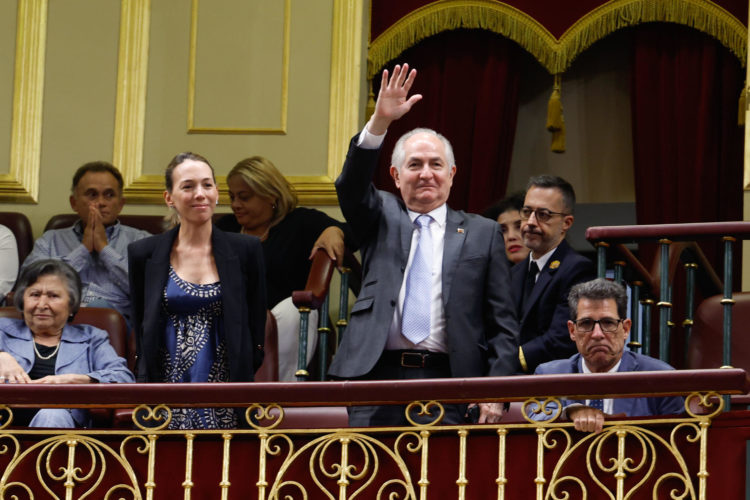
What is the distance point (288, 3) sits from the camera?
6.68 metres

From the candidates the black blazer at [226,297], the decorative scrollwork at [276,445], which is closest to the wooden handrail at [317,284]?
the black blazer at [226,297]

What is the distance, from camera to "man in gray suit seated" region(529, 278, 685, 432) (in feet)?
13.1

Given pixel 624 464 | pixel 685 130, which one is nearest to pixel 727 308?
pixel 624 464

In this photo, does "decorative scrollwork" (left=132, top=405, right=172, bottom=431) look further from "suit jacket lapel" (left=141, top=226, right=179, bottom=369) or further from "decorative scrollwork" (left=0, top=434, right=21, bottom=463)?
"decorative scrollwork" (left=0, top=434, right=21, bottom=463)

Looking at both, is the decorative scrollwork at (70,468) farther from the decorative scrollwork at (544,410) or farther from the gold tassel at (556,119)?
the gold tassel at (556,119)

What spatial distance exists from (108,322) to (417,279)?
1411mm

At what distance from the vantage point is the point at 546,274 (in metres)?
4.76

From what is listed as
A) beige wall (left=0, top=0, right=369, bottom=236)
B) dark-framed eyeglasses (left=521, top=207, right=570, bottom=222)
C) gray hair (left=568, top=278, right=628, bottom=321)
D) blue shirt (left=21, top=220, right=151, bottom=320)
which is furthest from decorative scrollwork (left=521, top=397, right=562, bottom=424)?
beige wall (left=0, top=0, right=369, bottom=236)

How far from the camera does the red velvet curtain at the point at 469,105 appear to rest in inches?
267

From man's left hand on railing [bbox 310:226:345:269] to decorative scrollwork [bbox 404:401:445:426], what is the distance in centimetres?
129

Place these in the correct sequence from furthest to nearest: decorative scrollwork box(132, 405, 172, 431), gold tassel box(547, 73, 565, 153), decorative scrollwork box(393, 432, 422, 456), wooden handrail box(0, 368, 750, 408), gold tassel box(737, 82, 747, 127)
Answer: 1. gold tassel box(547, 73, 565, 153)
2. gold tassel box(737, 82, 747, 127)
3. decorative scrollwork box(132, 405, 172, 431)
4. decorative scrollwork box(393, 432, 422, 456)
5. wooden handrail box(0, 368, 750, 408)

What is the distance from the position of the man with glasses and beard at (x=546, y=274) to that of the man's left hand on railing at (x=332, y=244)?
65 cm

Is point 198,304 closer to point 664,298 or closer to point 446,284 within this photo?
point 446,284

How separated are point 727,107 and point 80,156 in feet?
10.1
